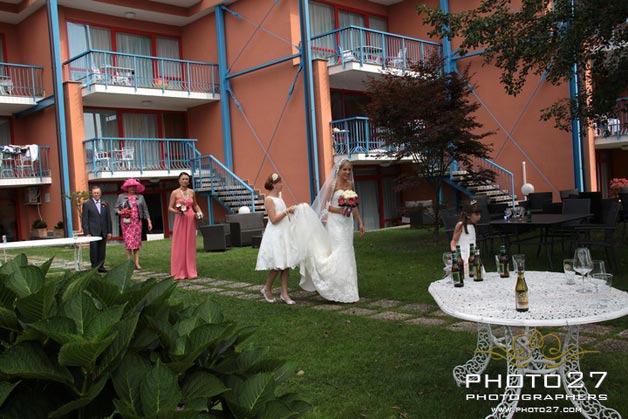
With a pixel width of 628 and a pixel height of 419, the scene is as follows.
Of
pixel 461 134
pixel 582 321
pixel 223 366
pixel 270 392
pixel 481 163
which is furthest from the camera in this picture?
pixel 481 163

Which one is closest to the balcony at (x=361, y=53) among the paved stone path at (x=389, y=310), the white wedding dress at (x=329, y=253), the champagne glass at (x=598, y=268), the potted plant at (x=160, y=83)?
the potted plant at (x=160, y=83)

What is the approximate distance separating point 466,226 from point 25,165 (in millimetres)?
16454

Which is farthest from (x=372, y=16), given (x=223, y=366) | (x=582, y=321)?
(x=223, y=366)

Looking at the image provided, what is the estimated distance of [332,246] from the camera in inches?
284

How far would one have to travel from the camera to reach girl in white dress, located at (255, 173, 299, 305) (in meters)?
7.07

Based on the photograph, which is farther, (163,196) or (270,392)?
(163,196)

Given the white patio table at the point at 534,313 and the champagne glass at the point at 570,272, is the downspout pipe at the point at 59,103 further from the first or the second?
the champagne glass at the point at 570,272

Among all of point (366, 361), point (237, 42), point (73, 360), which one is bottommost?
point (366, 361)

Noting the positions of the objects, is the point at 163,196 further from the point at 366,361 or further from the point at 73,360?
the point at 73,360

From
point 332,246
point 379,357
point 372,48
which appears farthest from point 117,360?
point 372,48

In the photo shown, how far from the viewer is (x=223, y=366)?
152 centimetres

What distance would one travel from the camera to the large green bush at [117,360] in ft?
4.12

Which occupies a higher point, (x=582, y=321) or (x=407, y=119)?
(x=407, y=119)

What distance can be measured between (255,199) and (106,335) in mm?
18318
